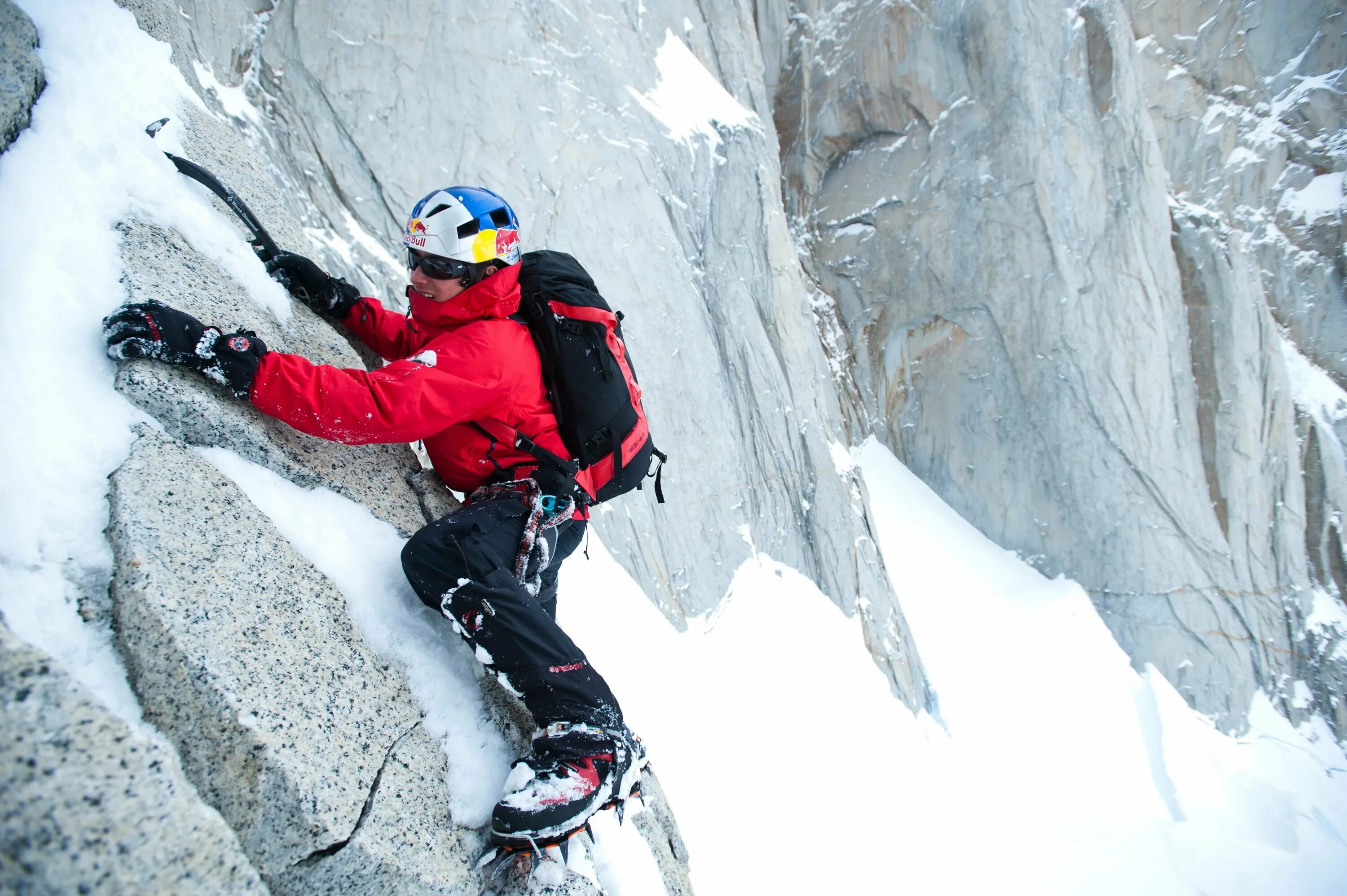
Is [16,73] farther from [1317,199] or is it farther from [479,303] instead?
[1317,199]

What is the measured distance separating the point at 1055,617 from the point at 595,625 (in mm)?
10782

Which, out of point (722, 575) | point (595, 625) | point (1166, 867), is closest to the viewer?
point (595, 625)

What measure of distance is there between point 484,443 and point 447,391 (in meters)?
0.42

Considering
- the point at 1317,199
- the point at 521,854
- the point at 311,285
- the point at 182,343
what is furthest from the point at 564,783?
the point at 1317,199

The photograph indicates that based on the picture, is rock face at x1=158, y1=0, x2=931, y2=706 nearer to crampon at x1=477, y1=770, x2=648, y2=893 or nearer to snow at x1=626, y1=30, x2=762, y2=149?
snow at x1=626, y1=30, x2=762, y2=149

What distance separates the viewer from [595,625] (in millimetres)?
6422

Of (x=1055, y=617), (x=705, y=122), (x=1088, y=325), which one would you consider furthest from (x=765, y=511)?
(x=1088, y=325)

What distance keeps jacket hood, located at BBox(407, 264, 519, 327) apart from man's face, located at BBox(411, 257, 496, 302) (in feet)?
0.06

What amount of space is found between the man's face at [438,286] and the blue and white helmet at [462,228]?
93 millimetres

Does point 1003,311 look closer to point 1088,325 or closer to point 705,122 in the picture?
point 1088,325

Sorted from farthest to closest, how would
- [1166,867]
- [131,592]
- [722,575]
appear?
[1166,867] < [722,575] < [131,592]

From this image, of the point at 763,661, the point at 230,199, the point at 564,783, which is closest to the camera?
the point at 564,783

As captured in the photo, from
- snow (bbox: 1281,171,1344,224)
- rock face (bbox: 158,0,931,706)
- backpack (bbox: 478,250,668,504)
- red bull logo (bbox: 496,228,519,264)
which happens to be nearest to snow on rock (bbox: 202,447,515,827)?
backpack (bbox: 478,250,668,504)

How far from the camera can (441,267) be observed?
319 cm
